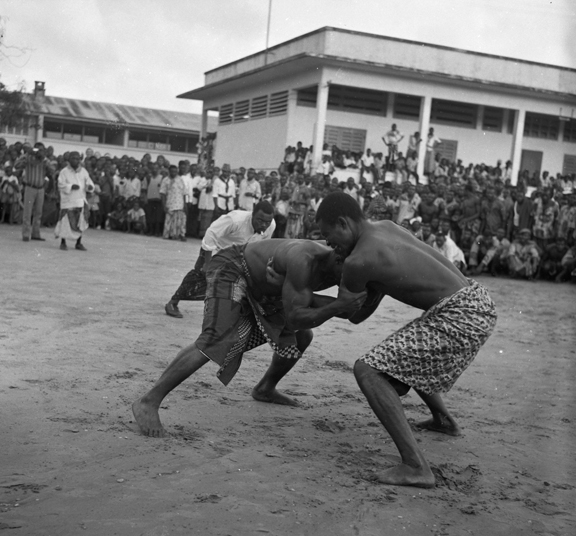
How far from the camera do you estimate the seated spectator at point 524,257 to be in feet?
49.2

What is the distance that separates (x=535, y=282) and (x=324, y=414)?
10.8m

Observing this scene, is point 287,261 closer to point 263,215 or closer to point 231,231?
point 263,215

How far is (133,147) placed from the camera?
3719 centimetres

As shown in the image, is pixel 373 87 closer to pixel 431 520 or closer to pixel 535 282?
pixel 535 282

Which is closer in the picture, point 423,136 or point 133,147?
point 423,136

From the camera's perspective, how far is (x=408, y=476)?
3.76 meters

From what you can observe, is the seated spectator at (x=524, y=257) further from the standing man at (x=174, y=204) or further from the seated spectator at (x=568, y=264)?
the standing man at (x=174, y=204)

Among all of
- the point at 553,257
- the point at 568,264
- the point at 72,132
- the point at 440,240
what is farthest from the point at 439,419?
the point at 72,132

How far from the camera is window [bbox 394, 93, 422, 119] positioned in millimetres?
24000

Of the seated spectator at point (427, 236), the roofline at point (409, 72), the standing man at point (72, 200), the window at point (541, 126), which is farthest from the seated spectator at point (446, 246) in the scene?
the window at point (541, 126)

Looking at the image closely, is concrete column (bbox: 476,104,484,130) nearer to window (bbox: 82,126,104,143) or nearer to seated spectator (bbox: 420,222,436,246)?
seated spectator (bbox: 420,222,436,246)

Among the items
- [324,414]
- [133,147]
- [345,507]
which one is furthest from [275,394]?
[133,147]

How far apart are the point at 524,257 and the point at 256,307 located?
11418 millimetres

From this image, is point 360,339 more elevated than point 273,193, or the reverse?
point 273,193
